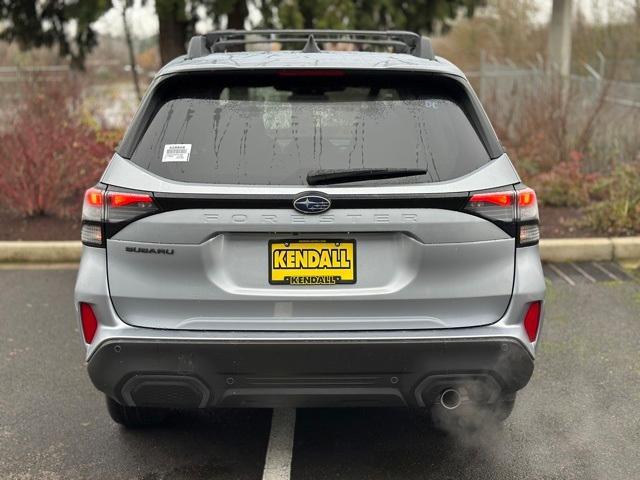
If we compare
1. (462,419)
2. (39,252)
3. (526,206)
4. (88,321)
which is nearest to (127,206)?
(88,321)

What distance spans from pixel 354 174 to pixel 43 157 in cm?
581

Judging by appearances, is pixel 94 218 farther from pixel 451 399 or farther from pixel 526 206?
pixel 526 206

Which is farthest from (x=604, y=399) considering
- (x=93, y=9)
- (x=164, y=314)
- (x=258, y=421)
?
(x=93, y=9)

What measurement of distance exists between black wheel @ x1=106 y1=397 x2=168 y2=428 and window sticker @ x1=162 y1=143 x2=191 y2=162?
1281mm

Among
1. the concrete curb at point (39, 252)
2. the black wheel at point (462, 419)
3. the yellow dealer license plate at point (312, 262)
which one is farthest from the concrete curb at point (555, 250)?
the yellow dealer license plate at point (312, 262)

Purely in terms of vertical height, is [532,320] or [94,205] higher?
[94,205]

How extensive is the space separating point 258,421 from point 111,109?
9.49 meters

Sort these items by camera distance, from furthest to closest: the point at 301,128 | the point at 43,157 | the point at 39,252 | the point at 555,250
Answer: the point at 43,157
the point at 39,252
the point at 555,250
the point at 301,128

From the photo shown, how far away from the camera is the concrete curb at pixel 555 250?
7.49 meters

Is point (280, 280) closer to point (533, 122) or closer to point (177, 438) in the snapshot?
point (177, 438)

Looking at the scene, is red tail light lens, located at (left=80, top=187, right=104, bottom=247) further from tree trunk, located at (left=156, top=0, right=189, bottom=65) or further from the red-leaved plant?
tree trunk, located at (left=156, top=0, right=189, bottom=65)

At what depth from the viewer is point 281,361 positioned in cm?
310

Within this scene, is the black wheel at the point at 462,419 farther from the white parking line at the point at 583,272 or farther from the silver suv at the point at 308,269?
the white parking line at the point at 583,272

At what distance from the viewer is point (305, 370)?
3.12 meters
